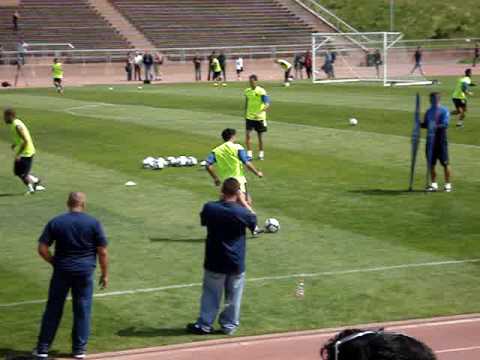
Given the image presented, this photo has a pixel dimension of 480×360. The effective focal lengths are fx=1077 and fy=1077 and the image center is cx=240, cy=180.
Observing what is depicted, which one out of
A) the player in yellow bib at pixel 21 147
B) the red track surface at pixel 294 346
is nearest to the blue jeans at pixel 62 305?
the red track surface at pixel 294 346

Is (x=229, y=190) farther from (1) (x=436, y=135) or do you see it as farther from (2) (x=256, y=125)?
(2) (x=256, y=125)

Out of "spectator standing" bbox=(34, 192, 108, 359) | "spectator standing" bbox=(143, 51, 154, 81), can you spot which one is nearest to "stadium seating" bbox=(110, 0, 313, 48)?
"spectator standing" bbox=(143, 51, 154, 81)

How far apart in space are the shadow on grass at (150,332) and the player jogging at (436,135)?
421 inches

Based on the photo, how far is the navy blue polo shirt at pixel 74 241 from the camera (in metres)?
12.2

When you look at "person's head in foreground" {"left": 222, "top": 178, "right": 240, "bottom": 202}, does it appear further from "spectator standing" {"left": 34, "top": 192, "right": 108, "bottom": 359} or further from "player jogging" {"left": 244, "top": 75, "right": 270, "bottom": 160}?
"player jogging" {"left": 244, "top": 75, "right": 270, "bottom": 160}

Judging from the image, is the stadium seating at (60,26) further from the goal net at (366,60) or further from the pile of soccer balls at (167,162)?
the pile of soccer balls at (167,162)

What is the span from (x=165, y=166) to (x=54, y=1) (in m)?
52.4

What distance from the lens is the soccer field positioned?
1422cm

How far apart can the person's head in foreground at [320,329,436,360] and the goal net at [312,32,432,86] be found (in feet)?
175

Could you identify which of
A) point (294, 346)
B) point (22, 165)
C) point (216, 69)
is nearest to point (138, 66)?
point (216, 69)

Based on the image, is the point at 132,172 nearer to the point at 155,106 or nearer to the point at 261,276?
the point at 261,276

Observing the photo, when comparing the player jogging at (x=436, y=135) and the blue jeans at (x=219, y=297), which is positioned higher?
the player jogging at (x=436, y=135)

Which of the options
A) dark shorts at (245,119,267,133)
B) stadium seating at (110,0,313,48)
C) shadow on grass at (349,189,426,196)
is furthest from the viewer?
stadium seating at (110,0,313,48)

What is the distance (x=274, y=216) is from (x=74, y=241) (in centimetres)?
886
